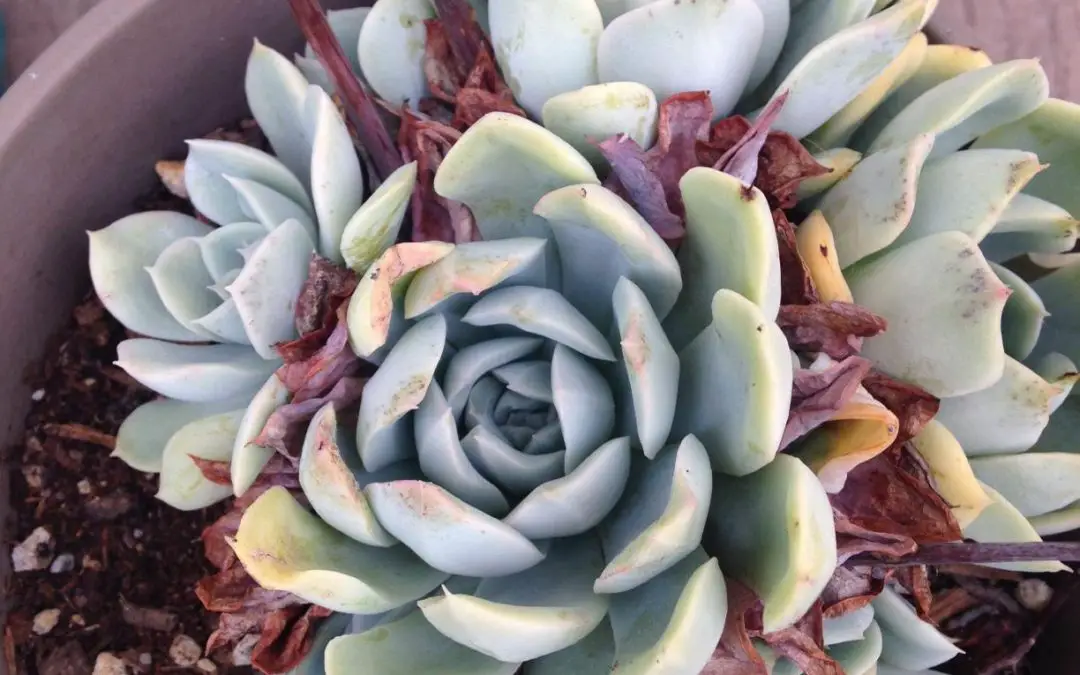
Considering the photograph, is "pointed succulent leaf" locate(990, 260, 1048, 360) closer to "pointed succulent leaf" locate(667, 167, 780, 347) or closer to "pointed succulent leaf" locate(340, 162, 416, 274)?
"pointed succulent leaf" locate(667, 167, 780, 347)

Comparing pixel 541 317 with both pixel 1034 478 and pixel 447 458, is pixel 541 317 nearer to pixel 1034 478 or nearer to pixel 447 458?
pixel 447 458

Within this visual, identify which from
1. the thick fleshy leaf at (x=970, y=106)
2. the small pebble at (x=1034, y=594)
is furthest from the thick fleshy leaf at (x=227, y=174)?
the small pebble at (x=1034, y=594)

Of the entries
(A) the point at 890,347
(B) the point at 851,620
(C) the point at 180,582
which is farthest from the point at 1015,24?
(C) the point at 180,582

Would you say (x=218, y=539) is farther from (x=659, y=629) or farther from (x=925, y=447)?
(x=925, y=447)

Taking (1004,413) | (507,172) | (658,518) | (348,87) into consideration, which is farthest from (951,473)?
(348,87)

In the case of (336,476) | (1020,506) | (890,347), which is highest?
(336,476)

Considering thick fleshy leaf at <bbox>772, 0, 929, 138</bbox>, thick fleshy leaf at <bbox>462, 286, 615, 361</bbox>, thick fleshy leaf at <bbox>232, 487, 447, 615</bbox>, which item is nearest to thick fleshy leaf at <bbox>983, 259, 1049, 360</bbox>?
thick fleshy leaf at <bbox>772, 0, 929, 138</bbox>
